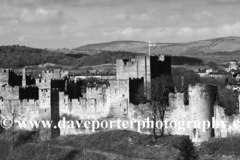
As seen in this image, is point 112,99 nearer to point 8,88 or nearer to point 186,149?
point 186,149

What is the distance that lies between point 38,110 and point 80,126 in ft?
16.6

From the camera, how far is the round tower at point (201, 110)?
55.7 metres

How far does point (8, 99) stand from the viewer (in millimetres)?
68062

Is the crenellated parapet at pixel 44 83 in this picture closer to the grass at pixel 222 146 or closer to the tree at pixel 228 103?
the tree at pixel 228 103

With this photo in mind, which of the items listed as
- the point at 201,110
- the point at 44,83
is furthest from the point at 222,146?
Answer: the point at 44,83

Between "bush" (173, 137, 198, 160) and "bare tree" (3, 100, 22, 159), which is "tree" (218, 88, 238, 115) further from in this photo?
"bare tree" (3, 100, 22, 159)

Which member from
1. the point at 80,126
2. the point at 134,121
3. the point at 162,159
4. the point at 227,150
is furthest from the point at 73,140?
the point at 227,150

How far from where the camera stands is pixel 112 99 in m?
62.1

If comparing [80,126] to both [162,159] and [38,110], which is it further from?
[162,159]

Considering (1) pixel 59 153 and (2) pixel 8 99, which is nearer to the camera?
(1) pixel 59 153

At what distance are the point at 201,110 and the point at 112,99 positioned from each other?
987 centimetres

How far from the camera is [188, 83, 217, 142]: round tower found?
55688mm

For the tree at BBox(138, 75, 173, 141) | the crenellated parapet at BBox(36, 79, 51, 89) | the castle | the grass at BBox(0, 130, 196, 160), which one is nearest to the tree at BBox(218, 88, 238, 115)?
the castle

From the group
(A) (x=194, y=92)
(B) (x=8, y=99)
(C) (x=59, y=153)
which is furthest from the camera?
(B) (x=8, y=99)
